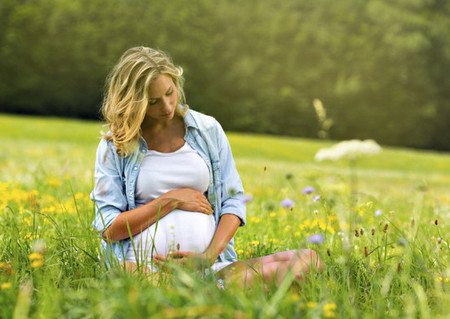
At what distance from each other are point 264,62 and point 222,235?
39116 mm

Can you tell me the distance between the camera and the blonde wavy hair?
2668 mm

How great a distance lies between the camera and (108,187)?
2.74 metres

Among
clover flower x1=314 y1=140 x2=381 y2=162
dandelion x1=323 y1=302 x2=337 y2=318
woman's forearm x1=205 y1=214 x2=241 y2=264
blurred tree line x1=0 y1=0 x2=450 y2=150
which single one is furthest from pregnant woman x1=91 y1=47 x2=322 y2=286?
blurred tree line x1=0 y1=0 x2=450 y2=150

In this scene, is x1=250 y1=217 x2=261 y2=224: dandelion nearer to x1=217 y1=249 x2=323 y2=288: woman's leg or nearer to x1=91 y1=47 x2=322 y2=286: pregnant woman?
x1=91 y1=47 x2=322 y2=286: pregnant woman

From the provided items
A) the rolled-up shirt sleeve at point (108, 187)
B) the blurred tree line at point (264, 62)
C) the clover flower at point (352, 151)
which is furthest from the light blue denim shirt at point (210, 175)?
the blurred tree line at point (264, 62)

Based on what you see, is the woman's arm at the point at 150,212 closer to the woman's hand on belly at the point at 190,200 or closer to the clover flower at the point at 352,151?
the woman's hand on belly at the point at 190,200

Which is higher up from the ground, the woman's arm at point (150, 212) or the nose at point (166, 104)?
the nose at point (166, 104)

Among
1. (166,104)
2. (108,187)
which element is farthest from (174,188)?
(166,104)

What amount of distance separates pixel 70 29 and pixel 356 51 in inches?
846

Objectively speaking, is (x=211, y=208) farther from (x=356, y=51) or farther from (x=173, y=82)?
(x=356, y=51)

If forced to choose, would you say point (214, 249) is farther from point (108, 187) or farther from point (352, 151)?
point (352, 151)

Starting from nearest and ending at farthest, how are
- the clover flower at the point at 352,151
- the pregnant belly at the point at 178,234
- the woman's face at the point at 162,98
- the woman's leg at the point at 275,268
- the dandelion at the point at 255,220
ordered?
the clover flower at the point at 352,151 < the woman's leg at the point at 275,268 < the pregnant belly at the point at 178,234 < the woman's face at the point at 162,98 < the dandelion at the point at 255,220

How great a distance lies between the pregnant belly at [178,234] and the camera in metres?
2.58

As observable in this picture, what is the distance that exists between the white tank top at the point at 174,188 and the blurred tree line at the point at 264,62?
34.4 metres
